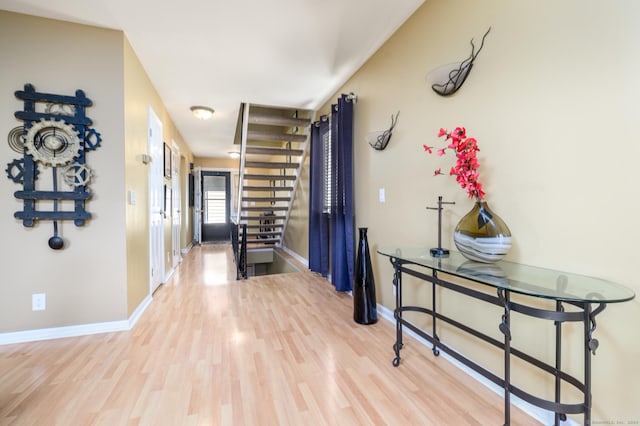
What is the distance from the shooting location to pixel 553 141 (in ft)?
4.12

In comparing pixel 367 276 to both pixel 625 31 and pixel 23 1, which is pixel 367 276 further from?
pixel 23 1

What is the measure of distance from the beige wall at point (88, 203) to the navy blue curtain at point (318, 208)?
6.85 ft

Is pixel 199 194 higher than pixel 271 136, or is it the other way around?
pixel 271 136

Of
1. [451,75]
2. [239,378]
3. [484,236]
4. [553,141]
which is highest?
[451,75]

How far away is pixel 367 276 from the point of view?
7.97 feet

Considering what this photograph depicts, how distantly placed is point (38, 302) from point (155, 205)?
4.52 feet

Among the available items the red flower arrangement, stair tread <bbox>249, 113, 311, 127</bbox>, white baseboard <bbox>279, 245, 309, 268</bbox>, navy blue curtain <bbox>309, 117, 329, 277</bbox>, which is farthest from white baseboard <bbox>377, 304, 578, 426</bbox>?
stair tread <bbox>249, 113, 311, 127</bbox>

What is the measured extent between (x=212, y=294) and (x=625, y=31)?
3623 millimetres

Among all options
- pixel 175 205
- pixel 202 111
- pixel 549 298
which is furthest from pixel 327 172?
pixel 175 205

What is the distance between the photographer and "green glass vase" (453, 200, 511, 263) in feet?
Answer: 4.35

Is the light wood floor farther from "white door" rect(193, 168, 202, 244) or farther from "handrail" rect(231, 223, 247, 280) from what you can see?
"white door" rect(193, 168, 202, 244)

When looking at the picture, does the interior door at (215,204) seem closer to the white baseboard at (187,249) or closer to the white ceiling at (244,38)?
the white baseboard at (187,249)

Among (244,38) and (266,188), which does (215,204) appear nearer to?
(266,188)

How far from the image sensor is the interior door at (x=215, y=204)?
7605 millimetres
